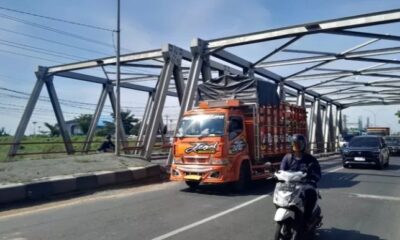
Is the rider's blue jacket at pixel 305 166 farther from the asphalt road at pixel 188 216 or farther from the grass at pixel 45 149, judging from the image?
the grass at pixel 45 149

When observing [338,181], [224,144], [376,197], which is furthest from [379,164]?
[224,144]

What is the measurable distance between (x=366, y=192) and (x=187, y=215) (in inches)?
248

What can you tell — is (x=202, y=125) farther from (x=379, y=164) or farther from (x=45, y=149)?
(x=45, y=149)

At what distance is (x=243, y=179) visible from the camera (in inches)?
486

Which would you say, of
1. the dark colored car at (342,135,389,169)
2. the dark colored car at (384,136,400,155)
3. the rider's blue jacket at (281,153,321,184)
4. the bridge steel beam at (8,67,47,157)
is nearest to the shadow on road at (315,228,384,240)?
the rider's blue jacket at (281,153,321,184)

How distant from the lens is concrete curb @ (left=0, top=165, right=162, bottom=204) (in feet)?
33.0

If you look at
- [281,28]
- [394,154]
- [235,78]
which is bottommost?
[394,154]

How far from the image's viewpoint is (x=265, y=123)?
13.7 meters

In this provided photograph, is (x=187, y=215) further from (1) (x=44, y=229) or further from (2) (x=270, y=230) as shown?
(1) (x=44, y=229)

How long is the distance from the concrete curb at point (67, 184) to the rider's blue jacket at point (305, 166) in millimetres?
7023

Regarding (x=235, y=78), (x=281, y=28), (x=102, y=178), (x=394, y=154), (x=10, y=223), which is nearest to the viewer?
(x=10, y=223)

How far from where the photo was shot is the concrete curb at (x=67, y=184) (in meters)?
10.1

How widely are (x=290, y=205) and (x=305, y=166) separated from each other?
832 millimetres

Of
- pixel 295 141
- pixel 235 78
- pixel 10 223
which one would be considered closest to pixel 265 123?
pixel 235 78
